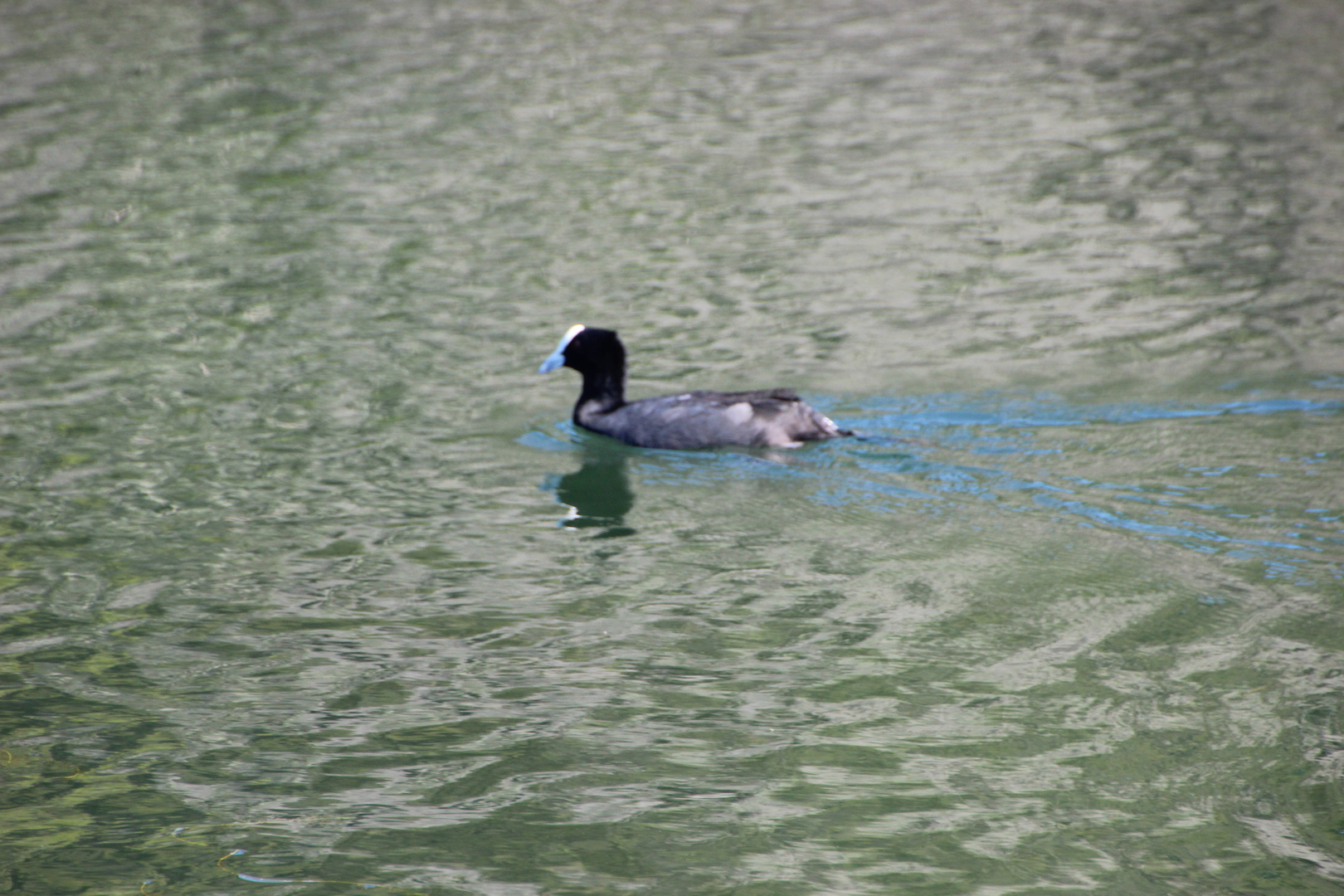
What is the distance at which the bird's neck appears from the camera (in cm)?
1069

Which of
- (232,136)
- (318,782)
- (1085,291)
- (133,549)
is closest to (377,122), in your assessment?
(232,136)

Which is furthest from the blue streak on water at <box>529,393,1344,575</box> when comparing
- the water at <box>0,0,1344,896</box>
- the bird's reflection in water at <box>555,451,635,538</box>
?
the bird's reflection in water at <box>555,451,635,538</box>

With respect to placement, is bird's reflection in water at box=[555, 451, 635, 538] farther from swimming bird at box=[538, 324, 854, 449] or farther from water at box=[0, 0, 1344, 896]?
swimming bird at box=[538, 324, 854, 449]

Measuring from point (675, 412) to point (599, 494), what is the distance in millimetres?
817

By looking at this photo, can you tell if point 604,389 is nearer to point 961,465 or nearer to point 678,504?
point 678,504

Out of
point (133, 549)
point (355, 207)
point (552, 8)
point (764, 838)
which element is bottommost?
point (764, 838)

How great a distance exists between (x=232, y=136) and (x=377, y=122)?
1.91m

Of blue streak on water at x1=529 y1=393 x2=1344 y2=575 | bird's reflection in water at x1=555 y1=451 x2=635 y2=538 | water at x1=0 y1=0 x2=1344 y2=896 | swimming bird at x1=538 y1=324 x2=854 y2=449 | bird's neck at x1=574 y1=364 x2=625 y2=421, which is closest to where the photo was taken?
water at x1=0 y1=0 x2=1344 y2=896

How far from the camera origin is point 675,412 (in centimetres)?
1011

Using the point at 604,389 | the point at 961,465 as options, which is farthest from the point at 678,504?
the point at 961,465

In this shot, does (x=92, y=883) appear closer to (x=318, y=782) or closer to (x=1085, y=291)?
(x=318, y=782)

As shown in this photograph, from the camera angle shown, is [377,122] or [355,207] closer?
[355,207]

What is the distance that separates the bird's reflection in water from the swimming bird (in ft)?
0.95

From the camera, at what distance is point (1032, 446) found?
31.8 feet
